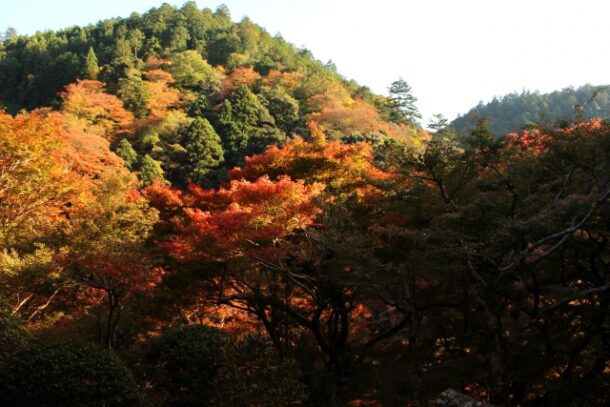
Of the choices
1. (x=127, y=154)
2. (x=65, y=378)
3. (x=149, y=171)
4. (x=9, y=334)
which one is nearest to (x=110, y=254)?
(x=9, y=334)

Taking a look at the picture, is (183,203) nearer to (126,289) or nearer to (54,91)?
(126,289)

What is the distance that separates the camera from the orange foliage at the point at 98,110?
3434 cm

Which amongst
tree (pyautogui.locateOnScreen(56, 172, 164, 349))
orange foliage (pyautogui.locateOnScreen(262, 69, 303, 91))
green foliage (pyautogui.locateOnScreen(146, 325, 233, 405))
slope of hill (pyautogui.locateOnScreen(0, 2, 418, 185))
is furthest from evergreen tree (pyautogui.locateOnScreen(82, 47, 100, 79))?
green foliage (pyautogui.locateOnScreen(146, 325, 233, 405))

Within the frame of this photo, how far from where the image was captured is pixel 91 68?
43.8 metres

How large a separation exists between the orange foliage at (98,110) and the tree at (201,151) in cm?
536

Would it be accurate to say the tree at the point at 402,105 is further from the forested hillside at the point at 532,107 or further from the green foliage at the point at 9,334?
the green foliage at the point at 9,334

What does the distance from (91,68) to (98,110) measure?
10.7 meters

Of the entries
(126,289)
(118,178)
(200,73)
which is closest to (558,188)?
(126,289)

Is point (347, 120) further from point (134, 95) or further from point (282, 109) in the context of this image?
point (134, 95)

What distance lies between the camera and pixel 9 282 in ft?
39.2

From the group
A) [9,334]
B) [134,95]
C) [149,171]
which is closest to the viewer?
[9,334]

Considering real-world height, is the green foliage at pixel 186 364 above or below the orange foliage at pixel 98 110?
below

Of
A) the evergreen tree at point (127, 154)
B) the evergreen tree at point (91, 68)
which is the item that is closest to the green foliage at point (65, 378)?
the evergreen tree at point (127, 154)

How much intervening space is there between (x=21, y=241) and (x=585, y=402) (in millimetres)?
13592
